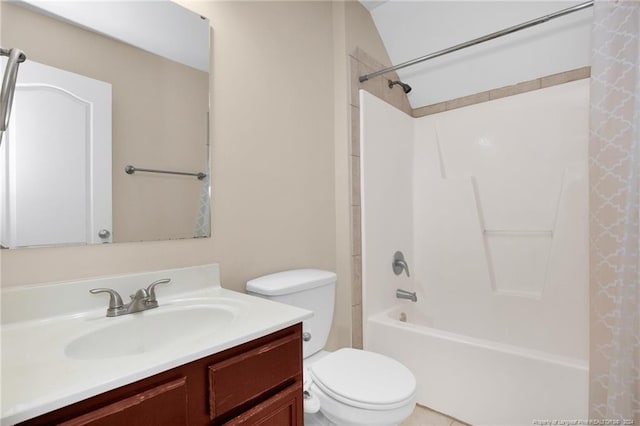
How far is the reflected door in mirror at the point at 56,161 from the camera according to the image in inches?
37.1

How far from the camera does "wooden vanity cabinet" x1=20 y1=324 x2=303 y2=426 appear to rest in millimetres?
622

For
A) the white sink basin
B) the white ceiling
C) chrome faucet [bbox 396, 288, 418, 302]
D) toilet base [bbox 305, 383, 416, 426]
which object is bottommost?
toilet base [bbox 305, 383, 416, 426]

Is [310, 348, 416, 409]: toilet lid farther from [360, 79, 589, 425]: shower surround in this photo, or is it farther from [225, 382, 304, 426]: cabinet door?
[360, 79, 589, 425]: shower surround

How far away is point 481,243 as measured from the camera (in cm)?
236

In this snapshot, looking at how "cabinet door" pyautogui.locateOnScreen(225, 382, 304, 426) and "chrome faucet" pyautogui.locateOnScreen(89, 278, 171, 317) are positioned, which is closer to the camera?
"cabinet door" pyautogui.locateOnScreen(225, 382, 304, 426)

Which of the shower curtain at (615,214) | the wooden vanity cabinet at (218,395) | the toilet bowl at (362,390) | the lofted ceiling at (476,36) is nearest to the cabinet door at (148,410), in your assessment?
the wooden vanity cabinet at (218,395)

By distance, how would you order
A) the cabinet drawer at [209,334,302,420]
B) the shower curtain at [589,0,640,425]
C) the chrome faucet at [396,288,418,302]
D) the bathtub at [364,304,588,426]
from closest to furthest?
the cabinet drawer at [209,334,302,420]
the shower curtain at [589,0,640,425]
the bathtub at [364,304,588,426]
the chrome faucet at [396,288,418,302]

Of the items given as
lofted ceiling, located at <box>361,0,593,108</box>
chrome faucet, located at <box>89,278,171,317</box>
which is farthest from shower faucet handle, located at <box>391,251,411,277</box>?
chrome faucet, located at <box>89,278,171,317</box>

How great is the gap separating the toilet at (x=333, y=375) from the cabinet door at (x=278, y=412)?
272 mm

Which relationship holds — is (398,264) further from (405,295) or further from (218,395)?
(218,395)

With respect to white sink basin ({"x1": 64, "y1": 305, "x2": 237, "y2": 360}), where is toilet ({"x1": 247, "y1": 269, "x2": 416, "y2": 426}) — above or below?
below

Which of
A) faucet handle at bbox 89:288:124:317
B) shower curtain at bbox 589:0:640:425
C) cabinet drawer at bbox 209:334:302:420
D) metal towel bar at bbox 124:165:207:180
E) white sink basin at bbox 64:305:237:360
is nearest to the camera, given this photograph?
cabinet drawer at bbox 209:334:302:420

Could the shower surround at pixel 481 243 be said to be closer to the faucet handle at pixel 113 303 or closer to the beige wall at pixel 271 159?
the beige wall at pixel 271 159

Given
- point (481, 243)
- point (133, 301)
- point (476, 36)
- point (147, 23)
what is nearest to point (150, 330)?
point (133, 301)
